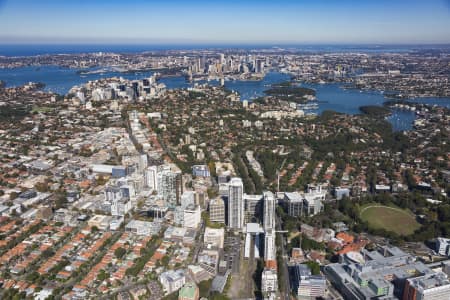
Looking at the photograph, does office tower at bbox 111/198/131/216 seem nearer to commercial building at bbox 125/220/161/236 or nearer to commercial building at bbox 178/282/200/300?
commercial building at bbox 125/220/161/236

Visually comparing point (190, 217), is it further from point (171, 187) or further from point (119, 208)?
point (119, 208)

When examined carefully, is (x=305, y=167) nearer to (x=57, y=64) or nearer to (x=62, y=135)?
(x=62, y=135)

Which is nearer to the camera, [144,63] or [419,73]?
[419,73]

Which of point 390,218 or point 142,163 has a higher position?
point 142,163

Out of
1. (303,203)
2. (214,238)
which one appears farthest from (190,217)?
(303,203)

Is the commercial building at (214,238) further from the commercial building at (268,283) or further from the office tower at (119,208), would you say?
the office tower at (119,208)

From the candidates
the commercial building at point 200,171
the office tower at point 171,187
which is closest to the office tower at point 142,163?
the commercial building at point 200,171

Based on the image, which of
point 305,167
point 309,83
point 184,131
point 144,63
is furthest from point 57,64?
point 305,167

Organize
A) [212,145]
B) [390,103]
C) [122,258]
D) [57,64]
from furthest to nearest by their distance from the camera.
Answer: [57,64] → [390,103] → [212,145] → [122,258]
